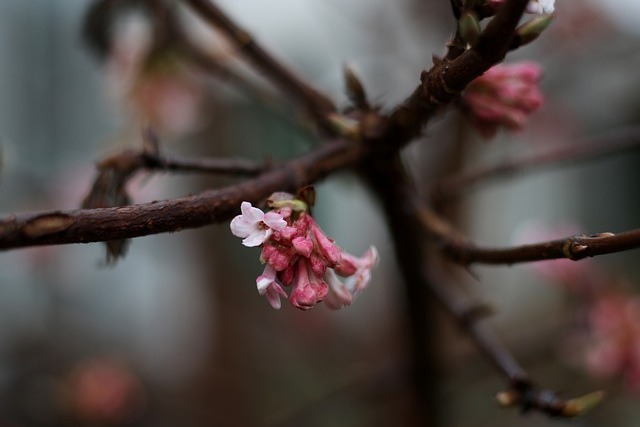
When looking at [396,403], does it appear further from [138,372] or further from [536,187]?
[536,187]

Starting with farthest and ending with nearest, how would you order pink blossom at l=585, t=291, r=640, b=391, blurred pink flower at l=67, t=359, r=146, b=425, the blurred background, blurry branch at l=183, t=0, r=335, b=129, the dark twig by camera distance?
blurred pink flower at l=67, t=359, r=146, b=425 → the blurred background → pink blossom at l=585, t=291, r=640, b=391 → blurry branch at l=183, t=0, r=335, b=129 → the dark twig

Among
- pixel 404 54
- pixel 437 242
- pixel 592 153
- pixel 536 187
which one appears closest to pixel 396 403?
pixel 592 153

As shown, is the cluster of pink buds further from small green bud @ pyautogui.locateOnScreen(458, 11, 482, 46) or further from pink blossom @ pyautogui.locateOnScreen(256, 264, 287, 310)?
small green bud @ pyautogui.locateOnScreen(458, 11, 482, 46)

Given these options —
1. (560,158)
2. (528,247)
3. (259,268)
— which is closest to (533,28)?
(528,247)

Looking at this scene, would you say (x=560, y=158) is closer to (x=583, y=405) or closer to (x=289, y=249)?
(x=583, y=405)

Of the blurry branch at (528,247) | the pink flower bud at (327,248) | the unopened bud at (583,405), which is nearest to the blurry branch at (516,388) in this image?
the unopened bud at (583,405)

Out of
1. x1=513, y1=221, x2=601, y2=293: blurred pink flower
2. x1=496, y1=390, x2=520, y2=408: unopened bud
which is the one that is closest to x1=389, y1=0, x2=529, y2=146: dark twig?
x1=496, y1=390, x2=520, y2=408: unopened bud
